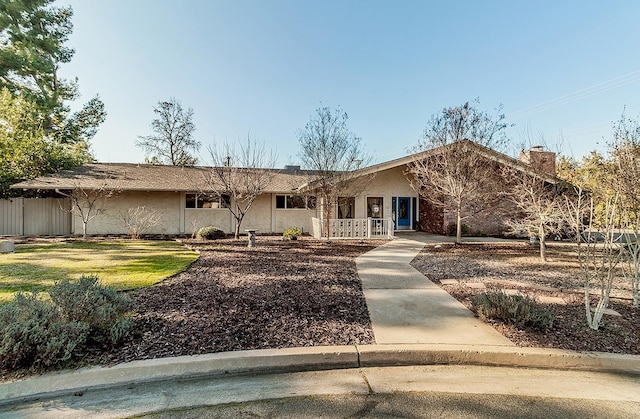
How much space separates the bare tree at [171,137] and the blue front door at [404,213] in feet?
68.6

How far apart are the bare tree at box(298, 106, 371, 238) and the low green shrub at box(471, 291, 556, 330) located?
30.4ft

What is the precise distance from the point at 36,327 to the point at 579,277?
9868mm

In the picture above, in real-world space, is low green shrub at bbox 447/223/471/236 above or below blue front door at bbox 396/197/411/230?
below

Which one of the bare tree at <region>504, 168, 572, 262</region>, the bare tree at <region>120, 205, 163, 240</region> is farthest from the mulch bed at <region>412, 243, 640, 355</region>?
the bare tree at <region>120, 205, 163, 240</region>

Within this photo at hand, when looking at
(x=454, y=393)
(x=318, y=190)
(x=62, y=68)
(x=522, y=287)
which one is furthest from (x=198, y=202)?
(x=62, y=68)

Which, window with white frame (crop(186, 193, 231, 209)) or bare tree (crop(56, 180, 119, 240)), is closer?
bare tree (crop(56, 180, 119, 240))

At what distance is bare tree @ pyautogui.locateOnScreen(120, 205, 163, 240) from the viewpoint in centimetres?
1540

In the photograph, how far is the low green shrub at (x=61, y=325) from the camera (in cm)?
301

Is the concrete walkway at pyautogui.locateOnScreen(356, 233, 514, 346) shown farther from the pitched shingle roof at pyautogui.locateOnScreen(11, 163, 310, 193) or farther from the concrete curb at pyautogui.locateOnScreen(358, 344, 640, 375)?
the pitched shingle roof at pyautogui.locateOnScreen(11, 163, 310, 193)

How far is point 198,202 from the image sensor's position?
17547mm

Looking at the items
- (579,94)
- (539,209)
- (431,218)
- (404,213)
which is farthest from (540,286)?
(579,94)

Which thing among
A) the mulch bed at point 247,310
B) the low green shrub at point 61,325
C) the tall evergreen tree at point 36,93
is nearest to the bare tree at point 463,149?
Result: the mulch bed at point 247,310

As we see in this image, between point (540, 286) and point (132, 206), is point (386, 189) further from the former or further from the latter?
point (132, 206)

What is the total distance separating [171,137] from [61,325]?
3027 cm
